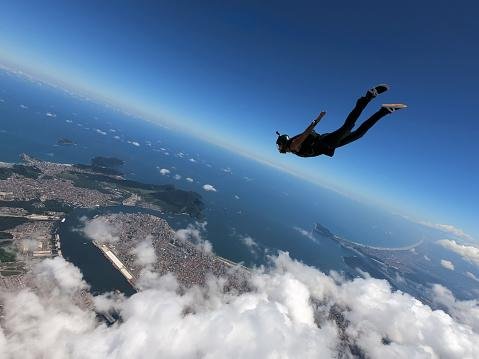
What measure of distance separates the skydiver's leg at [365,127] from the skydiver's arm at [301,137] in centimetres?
94

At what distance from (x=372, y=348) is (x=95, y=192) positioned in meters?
99.9

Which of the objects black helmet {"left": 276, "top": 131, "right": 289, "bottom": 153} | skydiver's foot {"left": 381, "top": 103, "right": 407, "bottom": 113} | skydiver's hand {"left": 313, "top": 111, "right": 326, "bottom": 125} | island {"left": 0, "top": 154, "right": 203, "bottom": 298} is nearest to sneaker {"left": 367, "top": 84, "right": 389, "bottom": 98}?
skydiver's foot {"left": 381, "top": 103, "right": 407, "bottom": 113}

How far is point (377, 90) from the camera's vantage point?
5.43 metres

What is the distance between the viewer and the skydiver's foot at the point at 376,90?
526cm

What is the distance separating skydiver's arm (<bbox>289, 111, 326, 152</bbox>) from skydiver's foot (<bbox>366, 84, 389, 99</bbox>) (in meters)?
0.97

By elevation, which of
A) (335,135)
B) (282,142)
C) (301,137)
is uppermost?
(335,135)

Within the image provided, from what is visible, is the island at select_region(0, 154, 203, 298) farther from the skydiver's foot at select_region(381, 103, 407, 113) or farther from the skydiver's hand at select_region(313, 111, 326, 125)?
the skydiver's foot at select_region(381, 103, 407, 113)

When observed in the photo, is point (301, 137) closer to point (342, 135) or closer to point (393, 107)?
point (342, 135)

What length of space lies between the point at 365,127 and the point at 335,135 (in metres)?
0.63

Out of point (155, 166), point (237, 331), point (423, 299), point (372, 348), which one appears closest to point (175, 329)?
point (237, 331)

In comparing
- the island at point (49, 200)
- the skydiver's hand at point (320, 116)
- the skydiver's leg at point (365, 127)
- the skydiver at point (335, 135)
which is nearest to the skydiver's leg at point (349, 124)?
the skydiver at point (335, 135)

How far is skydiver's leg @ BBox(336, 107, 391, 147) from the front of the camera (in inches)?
226

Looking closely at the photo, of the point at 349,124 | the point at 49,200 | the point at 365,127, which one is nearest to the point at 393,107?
the point at 365,127

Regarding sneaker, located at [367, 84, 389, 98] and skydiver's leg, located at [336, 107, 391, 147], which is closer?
sneaker, located at [367, 84, 389, 98]
